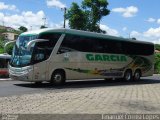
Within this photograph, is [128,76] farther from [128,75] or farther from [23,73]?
[23,73]

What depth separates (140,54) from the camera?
94.4 ft

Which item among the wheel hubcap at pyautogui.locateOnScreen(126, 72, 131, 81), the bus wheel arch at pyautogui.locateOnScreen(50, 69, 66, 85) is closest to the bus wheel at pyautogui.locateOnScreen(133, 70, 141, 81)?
the wheel hubcap at pyautogui.locateOnScreen(126, 72, 131, 81)

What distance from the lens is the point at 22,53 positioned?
20.5 m

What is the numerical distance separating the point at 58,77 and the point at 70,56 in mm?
1464

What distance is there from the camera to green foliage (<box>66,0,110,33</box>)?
159ft

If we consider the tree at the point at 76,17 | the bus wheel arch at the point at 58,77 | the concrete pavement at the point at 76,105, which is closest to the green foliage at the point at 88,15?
the tree at the point at 76,17

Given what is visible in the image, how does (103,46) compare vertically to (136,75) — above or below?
above

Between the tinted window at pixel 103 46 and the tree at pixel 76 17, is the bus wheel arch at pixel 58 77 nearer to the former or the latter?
the tinted window at pixel 103 46

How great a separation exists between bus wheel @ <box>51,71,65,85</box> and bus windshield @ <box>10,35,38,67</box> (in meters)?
1.92

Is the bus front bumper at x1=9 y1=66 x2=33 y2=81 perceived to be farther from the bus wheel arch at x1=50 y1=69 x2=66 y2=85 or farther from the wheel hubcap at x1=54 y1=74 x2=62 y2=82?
the wheel hubcap at x1=54 y1=74 x2=62 y2=82

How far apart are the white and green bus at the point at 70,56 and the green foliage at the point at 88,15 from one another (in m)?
20.7

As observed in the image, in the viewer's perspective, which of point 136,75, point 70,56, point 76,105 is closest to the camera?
point 76,105

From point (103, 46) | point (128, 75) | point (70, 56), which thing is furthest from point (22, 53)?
point (128, 75)

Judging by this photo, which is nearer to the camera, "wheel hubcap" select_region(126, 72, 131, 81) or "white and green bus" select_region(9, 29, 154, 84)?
"white and green bus" select_region(9, 29, 154, 84)
